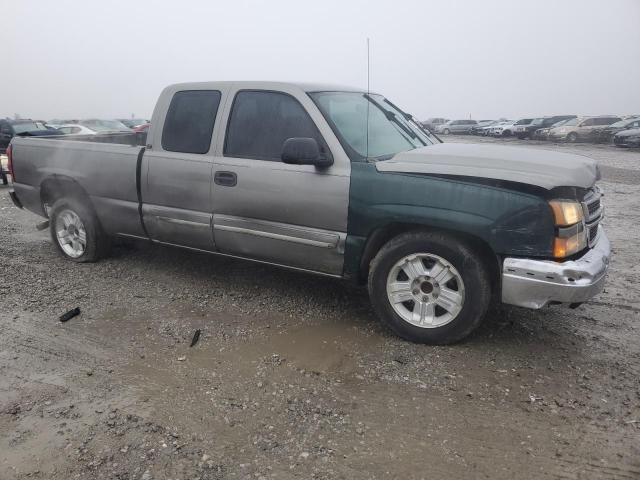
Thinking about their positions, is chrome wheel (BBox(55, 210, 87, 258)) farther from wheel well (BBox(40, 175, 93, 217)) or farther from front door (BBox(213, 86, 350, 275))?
front door (BBox(213, 86, 350, 275))

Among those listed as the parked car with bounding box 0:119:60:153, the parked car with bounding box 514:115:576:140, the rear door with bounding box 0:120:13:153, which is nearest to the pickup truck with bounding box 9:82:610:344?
the parked car with bounding box 0:119:60:153

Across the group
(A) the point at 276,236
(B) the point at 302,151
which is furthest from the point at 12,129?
(B) the point at 302,151

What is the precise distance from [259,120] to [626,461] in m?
3.27

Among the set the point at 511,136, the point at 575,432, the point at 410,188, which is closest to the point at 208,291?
the point at 410,188

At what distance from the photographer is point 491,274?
3.54 metres

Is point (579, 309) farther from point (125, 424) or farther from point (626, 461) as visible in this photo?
point (125, 424)

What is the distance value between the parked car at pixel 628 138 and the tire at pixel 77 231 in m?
24.1

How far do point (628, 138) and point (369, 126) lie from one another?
23.5 metres

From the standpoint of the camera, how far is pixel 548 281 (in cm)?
323

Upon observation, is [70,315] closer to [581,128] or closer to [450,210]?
[450,210]

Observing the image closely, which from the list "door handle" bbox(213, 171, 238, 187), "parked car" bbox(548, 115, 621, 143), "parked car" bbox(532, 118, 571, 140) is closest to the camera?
"door handle" bbox(213, 171, 238, 187)

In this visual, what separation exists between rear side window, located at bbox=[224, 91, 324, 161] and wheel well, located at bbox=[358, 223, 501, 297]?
876 millimetres

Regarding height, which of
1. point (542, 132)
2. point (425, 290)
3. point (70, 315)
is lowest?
point (70, 315)

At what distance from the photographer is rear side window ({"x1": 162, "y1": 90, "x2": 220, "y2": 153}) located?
442 cm
